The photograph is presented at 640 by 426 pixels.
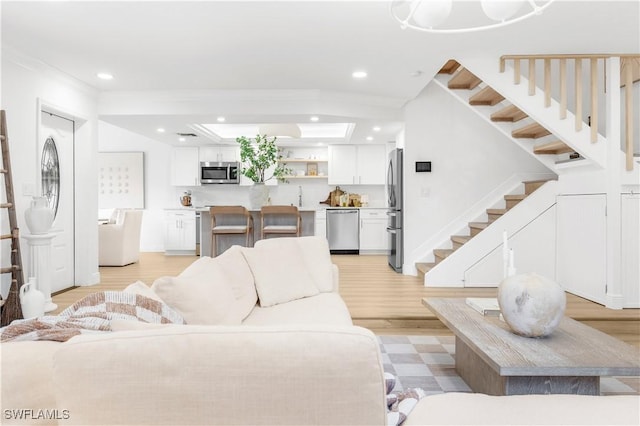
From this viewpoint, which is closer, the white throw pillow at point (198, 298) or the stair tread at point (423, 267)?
the white throw pillow at point (198, 298)

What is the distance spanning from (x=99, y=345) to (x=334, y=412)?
1.46 feet

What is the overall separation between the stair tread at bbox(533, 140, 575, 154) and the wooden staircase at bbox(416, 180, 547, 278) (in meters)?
0.41

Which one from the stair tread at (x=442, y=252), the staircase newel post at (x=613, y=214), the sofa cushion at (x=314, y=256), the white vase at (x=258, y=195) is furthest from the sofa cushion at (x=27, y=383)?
the white vase at (x=258, y=195)

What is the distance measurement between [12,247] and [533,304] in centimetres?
398

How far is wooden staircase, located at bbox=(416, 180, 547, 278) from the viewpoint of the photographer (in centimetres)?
516

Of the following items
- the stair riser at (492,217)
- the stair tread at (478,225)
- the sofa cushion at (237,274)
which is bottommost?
the sofa cushion at (237,274)

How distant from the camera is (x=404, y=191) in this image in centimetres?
574

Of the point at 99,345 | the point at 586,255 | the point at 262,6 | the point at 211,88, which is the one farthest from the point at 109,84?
the point at 586,255

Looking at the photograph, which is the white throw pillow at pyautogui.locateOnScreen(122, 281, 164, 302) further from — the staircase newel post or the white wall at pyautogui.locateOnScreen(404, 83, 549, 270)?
the white wall at pyautogui.locateOnScreen(404, 83, 549, 270)

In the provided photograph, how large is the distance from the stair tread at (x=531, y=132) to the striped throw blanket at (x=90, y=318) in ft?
13.8

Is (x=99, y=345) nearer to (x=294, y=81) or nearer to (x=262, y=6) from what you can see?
(x=262, y=6)

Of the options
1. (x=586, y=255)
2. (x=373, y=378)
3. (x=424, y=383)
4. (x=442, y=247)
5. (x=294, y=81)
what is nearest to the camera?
(x=373, y=378)

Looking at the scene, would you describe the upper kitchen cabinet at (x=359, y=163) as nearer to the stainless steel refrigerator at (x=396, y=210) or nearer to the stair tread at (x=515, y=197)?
the stainless steel refrigerator at (x=396, y=210)

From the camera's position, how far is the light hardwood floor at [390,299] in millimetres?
3562
